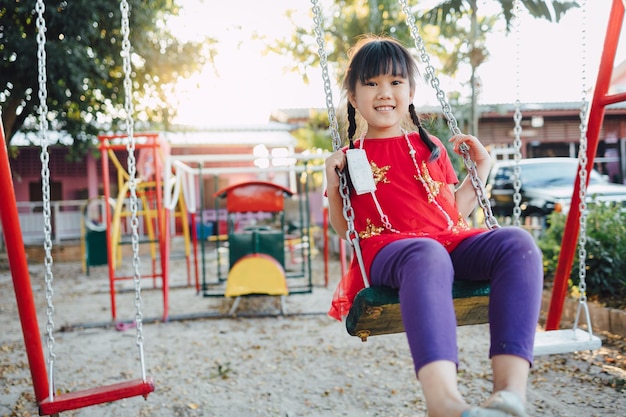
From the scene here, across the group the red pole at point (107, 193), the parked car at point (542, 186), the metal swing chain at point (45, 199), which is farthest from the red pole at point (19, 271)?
the parked car at point (542, 186)

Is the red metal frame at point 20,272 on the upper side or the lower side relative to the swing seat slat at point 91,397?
upper

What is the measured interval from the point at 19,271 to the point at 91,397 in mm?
698

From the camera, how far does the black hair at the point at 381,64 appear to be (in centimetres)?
187

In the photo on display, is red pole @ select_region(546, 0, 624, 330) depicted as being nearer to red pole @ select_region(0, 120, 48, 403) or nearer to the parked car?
red pole @ select_region(0, 120, 48, 403)

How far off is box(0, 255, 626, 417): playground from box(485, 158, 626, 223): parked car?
396cm

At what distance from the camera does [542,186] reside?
808 cm

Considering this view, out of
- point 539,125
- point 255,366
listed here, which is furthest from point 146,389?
point 539,125

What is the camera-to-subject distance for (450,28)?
8.34 meters

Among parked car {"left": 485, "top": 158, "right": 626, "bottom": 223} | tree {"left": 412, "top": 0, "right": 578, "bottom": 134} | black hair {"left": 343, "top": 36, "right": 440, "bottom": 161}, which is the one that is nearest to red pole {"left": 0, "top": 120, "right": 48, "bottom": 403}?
black hair {"left": 343, "top": 36, "right": 440, "bottom": 161}

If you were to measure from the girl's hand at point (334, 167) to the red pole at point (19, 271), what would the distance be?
4.46 feet

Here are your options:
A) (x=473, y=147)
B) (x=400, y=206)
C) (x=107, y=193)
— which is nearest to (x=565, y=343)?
(x=473, y=147)

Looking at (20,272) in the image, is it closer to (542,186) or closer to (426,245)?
(426,245)

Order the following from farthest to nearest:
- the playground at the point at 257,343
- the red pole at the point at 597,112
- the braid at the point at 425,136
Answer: the red pole at the point at 597,112 → the playground at the point at 257,343 → the braid at the point at 425,136

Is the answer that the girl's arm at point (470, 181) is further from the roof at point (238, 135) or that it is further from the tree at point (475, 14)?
the roof at point (238, 135)
